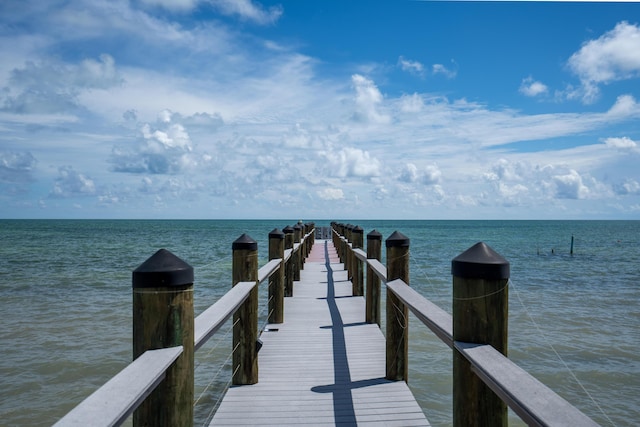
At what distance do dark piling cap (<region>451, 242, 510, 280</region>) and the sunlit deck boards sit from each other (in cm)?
218

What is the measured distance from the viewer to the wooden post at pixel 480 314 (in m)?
2.16

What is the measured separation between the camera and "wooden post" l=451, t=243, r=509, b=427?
2156 millimetres

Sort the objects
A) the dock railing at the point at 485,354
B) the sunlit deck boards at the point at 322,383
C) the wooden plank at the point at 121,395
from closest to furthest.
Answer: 1. the wooden plank at the point at 121,395
2. the dock railing at the point at 485,354
3. the sunlit deck boards at the point at 322,383

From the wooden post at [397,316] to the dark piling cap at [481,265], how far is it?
2.37 metres

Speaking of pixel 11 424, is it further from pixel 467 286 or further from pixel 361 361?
pixel 467 286

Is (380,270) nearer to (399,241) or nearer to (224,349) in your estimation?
(399,241)

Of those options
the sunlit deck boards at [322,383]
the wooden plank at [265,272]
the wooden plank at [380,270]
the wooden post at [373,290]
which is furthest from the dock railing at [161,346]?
the wooden post at [373,290]

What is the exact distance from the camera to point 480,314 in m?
2.19

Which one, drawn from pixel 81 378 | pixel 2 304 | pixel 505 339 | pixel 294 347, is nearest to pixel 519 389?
pixel 505 339

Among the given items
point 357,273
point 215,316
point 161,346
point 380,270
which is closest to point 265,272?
point 380,270

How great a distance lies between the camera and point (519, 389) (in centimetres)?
167

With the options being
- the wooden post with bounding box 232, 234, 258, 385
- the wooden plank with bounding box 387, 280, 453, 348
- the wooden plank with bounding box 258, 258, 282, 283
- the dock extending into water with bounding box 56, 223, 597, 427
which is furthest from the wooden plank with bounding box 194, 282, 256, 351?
the wooden plank with bounding box 387, 280, 453, 348

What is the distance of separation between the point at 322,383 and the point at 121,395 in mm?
3477

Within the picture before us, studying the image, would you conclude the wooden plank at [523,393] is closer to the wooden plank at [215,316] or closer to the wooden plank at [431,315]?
the wooden plank at [431,315]
